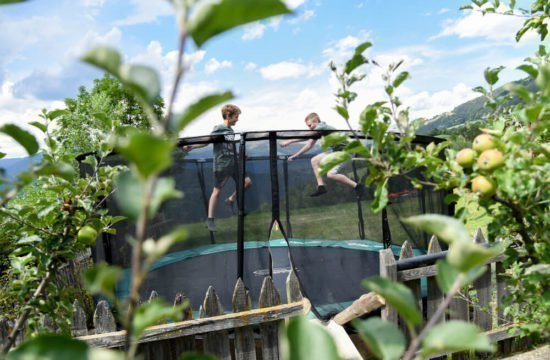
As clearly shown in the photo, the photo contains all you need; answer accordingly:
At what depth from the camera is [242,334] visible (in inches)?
110

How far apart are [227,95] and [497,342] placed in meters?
3.63

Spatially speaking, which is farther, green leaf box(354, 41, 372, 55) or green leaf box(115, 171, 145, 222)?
green leaf box(354, 41, 372, 55)

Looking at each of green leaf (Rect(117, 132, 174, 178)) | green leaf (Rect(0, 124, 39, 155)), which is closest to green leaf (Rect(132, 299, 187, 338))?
green leaf (Rect(117, 132, 174, 178))

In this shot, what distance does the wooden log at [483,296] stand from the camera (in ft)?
10.5

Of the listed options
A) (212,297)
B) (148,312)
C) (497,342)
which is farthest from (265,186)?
(148,312)

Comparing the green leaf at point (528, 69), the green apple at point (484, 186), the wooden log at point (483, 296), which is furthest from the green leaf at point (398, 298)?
the wooden log at point (483, 296)

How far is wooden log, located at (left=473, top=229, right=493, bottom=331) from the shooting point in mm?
3203

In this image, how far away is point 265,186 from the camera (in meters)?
4.02

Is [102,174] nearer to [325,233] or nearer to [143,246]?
[143,246]

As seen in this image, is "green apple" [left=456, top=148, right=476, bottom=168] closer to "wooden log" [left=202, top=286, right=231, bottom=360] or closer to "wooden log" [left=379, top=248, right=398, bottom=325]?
"wooden log" [left=379, top=248, right=398, bottom=325]

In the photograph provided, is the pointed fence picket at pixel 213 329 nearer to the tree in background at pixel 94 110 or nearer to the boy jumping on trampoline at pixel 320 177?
the boy jumping on trampoline at pixel 320 177

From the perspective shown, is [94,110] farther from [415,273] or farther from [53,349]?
[53,349]

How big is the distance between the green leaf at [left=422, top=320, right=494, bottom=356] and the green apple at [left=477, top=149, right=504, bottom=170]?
510mm

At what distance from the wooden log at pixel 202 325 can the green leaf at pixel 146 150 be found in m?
2.48
